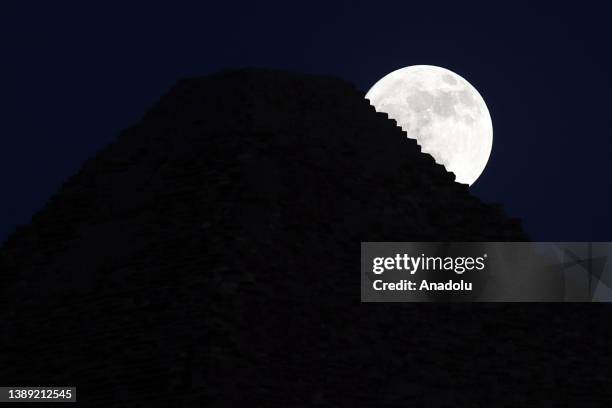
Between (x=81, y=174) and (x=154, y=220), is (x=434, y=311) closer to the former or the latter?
(x=154, y=220)

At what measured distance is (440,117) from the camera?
57562 mm

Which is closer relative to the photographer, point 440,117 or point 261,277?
point 261,277

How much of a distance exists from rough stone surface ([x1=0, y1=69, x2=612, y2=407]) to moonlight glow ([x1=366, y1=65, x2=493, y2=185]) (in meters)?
2.95

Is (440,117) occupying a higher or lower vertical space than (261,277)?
higher

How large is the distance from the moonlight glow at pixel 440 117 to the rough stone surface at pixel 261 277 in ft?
9.67

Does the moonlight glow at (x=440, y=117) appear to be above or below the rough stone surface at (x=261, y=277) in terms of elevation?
above

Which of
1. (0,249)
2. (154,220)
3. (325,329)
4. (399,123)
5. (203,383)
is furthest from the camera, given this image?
(399,123)

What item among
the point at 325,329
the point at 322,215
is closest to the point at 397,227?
the point at 322,215

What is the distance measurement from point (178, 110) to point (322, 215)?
257 inches

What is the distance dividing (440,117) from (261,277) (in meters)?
12.8

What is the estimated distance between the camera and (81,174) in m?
53.9

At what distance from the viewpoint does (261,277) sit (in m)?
46.1

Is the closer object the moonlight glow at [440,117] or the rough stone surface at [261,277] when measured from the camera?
the rough stone surface at [261,277]

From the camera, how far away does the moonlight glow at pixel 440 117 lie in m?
57.5
